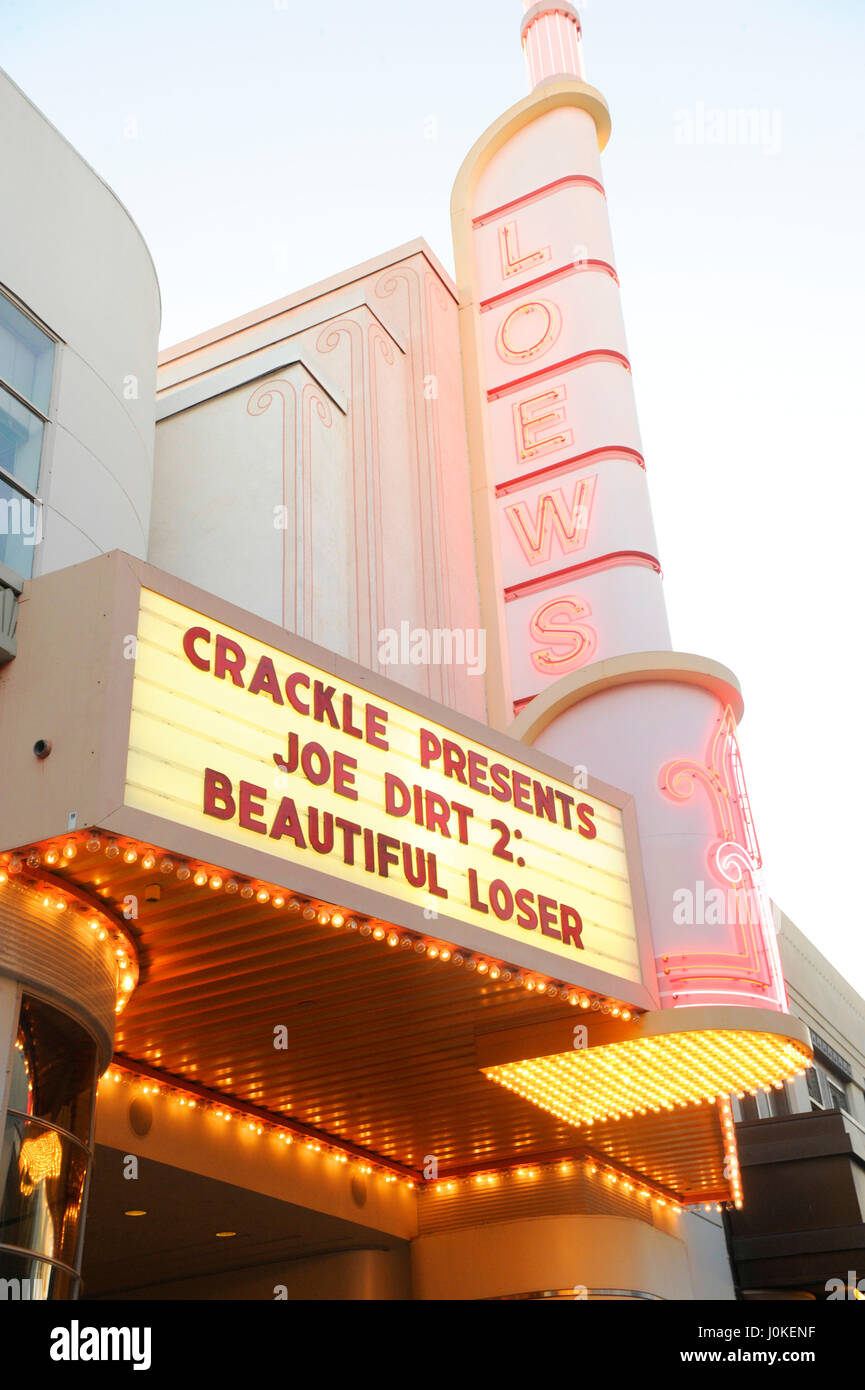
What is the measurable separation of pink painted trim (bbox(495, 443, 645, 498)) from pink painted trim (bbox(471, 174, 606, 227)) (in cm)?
409

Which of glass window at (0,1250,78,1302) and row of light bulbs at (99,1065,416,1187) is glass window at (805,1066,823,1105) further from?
glass window at (0,1250,78,1302)

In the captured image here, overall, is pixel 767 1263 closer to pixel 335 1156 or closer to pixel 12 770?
pixel 335 1156

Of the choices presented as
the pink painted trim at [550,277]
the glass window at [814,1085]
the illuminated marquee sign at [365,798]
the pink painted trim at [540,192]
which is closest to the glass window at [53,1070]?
the illuminated marquee sign at [365,798]

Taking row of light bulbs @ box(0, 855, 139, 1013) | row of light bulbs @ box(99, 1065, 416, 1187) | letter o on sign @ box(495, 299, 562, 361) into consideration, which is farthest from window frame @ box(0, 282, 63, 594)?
letter o on sign @ box(495, 299, 562, 361)

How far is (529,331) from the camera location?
1714cm

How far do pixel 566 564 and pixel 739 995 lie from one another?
568cm

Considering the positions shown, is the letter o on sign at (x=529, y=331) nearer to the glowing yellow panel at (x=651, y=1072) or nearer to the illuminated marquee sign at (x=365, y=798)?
the illuminated marquee sign at (x=365, y=798)

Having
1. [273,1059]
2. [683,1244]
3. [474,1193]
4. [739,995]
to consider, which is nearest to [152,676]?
[273,1059]

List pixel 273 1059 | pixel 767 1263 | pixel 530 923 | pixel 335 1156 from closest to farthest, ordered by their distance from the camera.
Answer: pixel 530 923
pixel 273 1059
pixel 335 1156
pixel 767 1263

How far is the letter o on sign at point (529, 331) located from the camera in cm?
1686

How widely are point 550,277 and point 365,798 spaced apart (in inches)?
398

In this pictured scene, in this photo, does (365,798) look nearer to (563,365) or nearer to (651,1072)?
(651,1072)

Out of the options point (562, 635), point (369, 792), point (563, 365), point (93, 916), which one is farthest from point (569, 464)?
point (93, 916)
